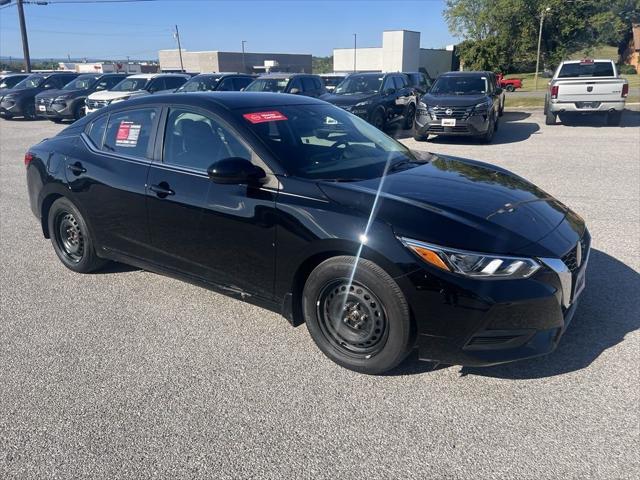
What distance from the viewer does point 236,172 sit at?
3.31 m

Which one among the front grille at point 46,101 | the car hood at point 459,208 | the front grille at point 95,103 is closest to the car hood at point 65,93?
the front grille at point 46,101

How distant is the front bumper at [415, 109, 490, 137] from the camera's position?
1202 centimetres

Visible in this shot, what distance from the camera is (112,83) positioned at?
68.6 feet

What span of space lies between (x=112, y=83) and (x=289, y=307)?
804 inches

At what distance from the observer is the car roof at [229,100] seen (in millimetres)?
3885

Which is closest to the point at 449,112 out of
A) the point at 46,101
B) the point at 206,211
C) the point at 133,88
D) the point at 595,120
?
the point at 595,120

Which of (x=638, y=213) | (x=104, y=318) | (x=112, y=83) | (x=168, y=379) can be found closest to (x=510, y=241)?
(x=168, y=379)

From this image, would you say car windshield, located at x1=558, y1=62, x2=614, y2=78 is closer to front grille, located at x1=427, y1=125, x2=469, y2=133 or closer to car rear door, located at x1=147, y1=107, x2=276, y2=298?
front grille, located at x1=427, y1=125, x2=469, y2=133

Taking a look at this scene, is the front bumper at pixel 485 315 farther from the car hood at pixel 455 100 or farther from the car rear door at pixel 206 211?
the car hood at pixel 455 100

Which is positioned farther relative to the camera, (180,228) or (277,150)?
(180,228)

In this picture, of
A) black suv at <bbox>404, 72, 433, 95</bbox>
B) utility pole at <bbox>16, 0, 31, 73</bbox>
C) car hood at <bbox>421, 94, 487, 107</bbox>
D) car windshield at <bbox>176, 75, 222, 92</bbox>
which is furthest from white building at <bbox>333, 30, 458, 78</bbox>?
car hood at <bbox>421, 94, 487, 107</bbox>

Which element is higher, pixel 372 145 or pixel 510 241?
pixel 372 145

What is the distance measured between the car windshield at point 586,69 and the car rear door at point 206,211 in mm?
13980

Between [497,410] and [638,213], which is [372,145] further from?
[638,213]
